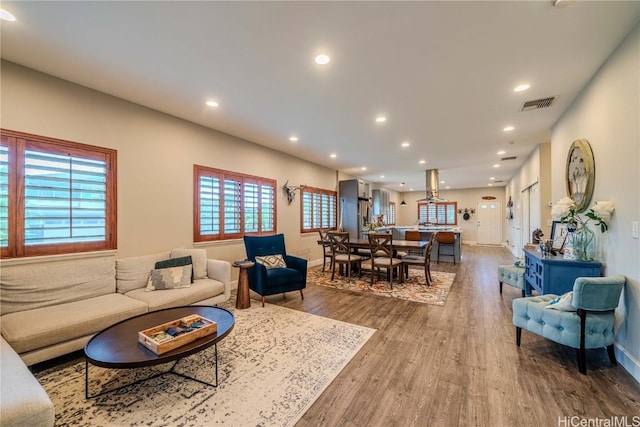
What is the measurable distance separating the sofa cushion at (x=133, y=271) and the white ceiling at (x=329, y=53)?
2104mm

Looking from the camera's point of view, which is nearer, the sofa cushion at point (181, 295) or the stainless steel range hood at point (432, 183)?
the sofa cushion at point (181, 295)

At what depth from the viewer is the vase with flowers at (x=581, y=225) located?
2.63 m

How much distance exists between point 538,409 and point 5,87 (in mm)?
5414

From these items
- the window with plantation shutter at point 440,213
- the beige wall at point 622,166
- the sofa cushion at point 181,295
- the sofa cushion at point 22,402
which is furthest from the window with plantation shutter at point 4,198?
the window with plantation shutter at point 440,213

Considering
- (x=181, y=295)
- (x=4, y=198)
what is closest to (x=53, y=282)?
(x=4, y=198)

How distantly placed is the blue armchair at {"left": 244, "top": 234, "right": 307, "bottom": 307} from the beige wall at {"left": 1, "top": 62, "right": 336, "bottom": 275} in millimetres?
816

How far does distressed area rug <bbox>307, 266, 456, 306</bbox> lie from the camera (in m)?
4.39

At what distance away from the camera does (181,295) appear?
3160 millimetres

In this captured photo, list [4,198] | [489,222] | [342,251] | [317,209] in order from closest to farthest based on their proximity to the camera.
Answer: [4,198] → [342,251] → [317,209] → [489,222]

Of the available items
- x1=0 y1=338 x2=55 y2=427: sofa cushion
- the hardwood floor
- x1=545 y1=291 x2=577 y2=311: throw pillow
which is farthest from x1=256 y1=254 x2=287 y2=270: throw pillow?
x1=545 y1=291 x2=577 y2=311: throw pillow

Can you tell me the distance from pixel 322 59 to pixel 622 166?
2.89m

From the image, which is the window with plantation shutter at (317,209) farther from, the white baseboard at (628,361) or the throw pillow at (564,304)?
the white baseboard at (628,361)

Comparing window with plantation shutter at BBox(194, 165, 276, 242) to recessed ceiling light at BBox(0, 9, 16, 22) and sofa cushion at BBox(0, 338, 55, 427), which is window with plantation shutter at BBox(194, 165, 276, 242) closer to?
recessed ceiling light at BBox(0, 9, 16, 22)

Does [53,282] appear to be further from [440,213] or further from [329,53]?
[440,213]
